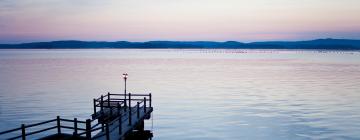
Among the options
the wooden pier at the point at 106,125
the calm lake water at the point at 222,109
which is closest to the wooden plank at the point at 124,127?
the wooden pier at the point at 106,125

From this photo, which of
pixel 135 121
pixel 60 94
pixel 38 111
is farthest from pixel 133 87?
pixel 135 121

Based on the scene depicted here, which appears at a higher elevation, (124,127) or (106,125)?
(106,125)

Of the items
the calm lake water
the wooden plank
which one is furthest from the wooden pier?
the calm lake water

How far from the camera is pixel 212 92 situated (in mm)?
49125

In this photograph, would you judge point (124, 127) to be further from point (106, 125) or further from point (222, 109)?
point (222, 109)

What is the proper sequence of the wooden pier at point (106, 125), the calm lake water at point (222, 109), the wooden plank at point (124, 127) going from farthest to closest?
the calm lake water at point (222, 109), the wooden plank at point (124, 127), the wooden pier at point (106, 125)

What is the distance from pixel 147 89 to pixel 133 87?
3.50m

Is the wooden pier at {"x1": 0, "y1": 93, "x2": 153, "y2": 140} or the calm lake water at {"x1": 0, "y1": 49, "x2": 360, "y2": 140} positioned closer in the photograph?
the wooden pier at {"x1": 0, "y1": 93, "x2": 153, "y2": 140}

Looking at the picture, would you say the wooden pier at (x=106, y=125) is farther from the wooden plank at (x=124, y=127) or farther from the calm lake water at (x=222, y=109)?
the calm lake water at (x=222, y=109)

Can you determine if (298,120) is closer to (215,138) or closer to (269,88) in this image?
(215,138)

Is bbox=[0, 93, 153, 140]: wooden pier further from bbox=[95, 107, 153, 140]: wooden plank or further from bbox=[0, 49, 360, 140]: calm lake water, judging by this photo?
bbox=[0, 49, 360, 140]: calm lake water

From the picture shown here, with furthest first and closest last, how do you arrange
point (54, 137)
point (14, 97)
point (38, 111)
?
point (14, 97) → point (38, 111) → point (54, 137)

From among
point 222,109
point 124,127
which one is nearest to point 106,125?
point 124,127

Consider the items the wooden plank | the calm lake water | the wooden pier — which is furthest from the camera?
the calm lake water
